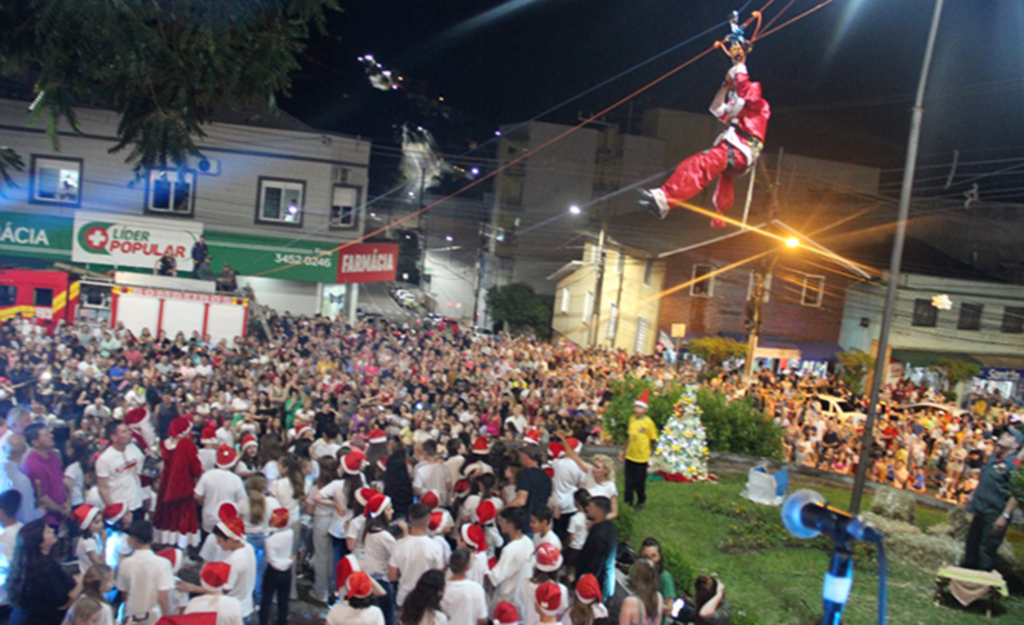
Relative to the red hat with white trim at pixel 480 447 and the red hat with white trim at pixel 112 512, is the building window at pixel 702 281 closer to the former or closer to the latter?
the red hat with white trim at pixel 480 447

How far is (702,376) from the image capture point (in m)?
23.9

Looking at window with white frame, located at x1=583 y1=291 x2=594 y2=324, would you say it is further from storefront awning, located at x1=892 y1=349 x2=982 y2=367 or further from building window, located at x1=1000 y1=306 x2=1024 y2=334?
building window, located at x1=1000 y1=306 x2=1024 y2=334

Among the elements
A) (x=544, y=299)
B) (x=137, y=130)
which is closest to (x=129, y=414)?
(x=137, y=130)

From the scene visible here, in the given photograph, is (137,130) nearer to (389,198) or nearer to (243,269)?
(243,269)

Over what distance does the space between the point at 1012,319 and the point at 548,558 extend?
32383 mm

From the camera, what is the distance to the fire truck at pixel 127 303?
20.6 metres

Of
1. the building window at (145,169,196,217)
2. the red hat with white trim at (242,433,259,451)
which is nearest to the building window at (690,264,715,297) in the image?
the building window at (145,169,196,217)

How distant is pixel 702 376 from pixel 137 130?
20579mm

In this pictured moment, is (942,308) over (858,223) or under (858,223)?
under

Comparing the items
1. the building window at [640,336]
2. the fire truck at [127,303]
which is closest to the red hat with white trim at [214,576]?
the fire truck at [127,303]

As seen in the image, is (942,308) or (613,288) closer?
(942,308)

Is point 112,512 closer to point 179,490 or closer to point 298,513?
point 179,490

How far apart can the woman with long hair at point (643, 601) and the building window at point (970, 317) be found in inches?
1219

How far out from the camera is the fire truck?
2058cm
